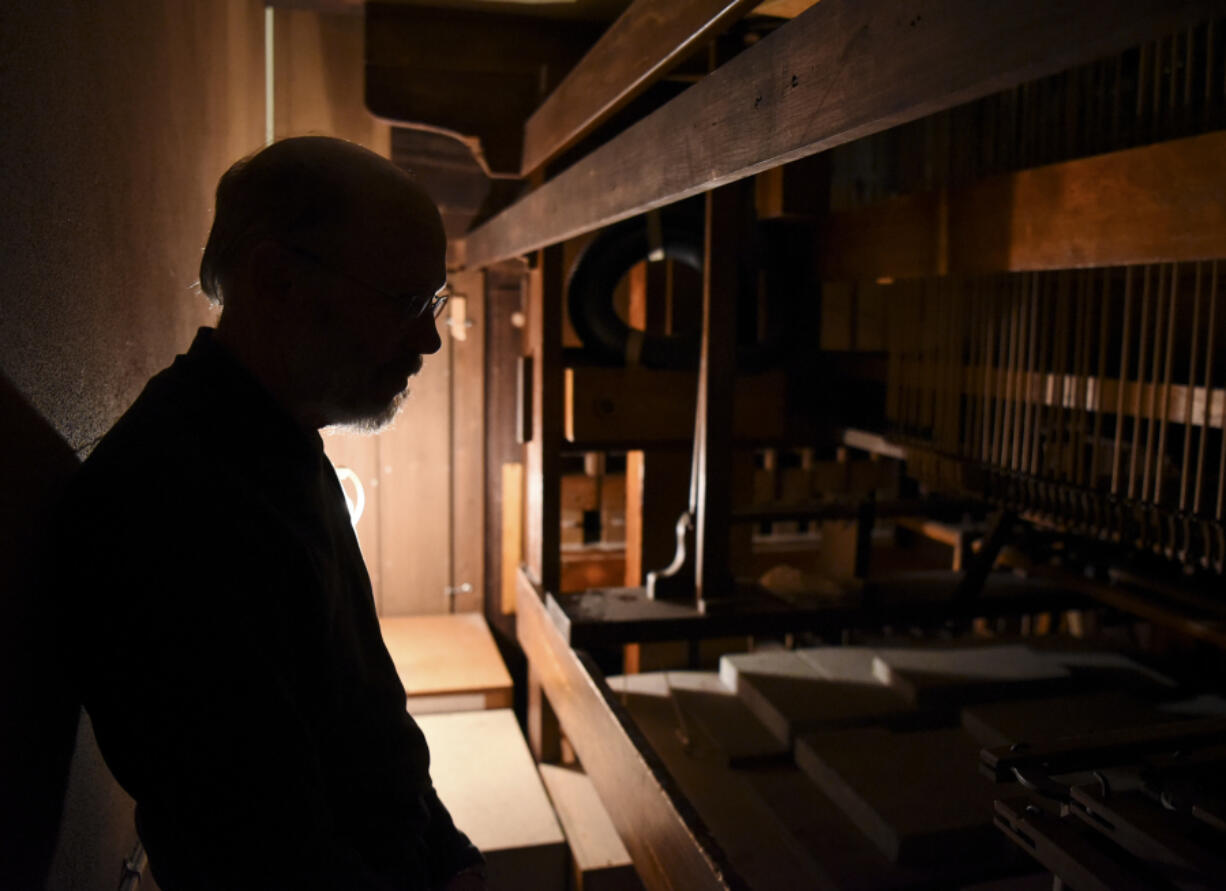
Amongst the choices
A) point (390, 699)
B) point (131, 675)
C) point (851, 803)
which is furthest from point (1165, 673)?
point (131, 675)

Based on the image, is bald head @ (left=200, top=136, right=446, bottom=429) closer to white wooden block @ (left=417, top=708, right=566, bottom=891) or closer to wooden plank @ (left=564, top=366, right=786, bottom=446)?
wooden plank @ (left=564, top=366, right=786, bottom=446)

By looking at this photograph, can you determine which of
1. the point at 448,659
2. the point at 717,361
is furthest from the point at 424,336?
the point at 448,659

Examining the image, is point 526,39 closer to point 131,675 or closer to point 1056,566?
point 1056,566

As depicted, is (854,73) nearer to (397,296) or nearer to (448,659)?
(397,296)

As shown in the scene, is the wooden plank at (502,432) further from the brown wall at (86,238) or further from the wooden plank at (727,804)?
the brown wall at (86,238)

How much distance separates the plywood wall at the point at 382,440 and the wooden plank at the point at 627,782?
2058mm

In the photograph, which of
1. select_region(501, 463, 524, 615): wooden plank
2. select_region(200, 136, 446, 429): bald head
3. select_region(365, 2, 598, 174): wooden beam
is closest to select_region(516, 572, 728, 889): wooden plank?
select_region(200, 136, 446, 429): bald head

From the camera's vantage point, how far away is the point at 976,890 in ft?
5.06

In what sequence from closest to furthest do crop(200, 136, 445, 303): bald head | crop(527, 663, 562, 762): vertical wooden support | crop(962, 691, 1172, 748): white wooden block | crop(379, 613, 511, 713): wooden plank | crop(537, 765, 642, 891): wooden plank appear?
crop(200, 136, 445, 303): bald head → crop(962, 691, 1172, 748): white wooden block → crop(537, 765, 642, 891): wooden plank → crop(527, 663, 562, 762): vertical wooden support → crop(379, 613, 511, 713): wooden plank

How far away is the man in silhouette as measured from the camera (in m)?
0.95

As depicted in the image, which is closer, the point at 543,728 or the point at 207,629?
the point at 207,629

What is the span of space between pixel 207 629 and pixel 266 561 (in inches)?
3.8

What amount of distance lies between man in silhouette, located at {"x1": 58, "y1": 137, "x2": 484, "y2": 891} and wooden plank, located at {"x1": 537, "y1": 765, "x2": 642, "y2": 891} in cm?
134

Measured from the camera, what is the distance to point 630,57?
5.19ft
